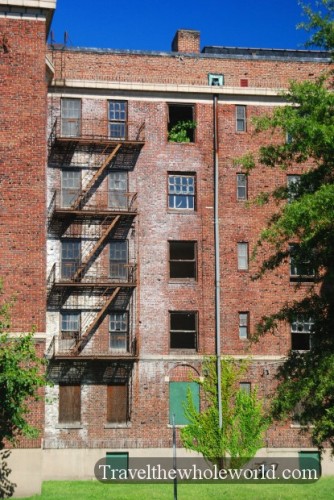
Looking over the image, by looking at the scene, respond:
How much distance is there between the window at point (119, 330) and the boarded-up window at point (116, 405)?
1764mm

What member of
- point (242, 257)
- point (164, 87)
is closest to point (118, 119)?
point (164, 87)

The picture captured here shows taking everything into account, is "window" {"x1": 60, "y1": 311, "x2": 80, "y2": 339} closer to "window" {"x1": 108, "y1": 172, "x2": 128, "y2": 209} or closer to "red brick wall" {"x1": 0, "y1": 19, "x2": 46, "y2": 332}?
"window" {"x1": 108, "y1": 172, "x2": 128, "y2": 209}

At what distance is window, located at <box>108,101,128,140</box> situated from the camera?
4334 centimetres

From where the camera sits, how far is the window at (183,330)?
42.6m

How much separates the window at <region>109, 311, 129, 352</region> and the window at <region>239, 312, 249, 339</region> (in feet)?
17.0

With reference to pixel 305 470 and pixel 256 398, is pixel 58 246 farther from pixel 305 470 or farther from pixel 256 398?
pixel 305 470

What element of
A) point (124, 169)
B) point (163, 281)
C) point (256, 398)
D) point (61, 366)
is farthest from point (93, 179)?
point (256, 398)

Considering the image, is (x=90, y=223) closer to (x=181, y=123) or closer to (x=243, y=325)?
(x=181, y=123)

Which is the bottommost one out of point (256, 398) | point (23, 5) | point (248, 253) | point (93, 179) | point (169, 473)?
point (169, 473)

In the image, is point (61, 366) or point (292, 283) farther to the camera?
point (292, 283)

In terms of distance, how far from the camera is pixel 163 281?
4250 cm

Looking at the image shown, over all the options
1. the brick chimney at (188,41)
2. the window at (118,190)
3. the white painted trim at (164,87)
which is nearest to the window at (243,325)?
the window at (118,190)

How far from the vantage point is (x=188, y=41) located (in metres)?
46.2

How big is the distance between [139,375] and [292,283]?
8.31 metres
